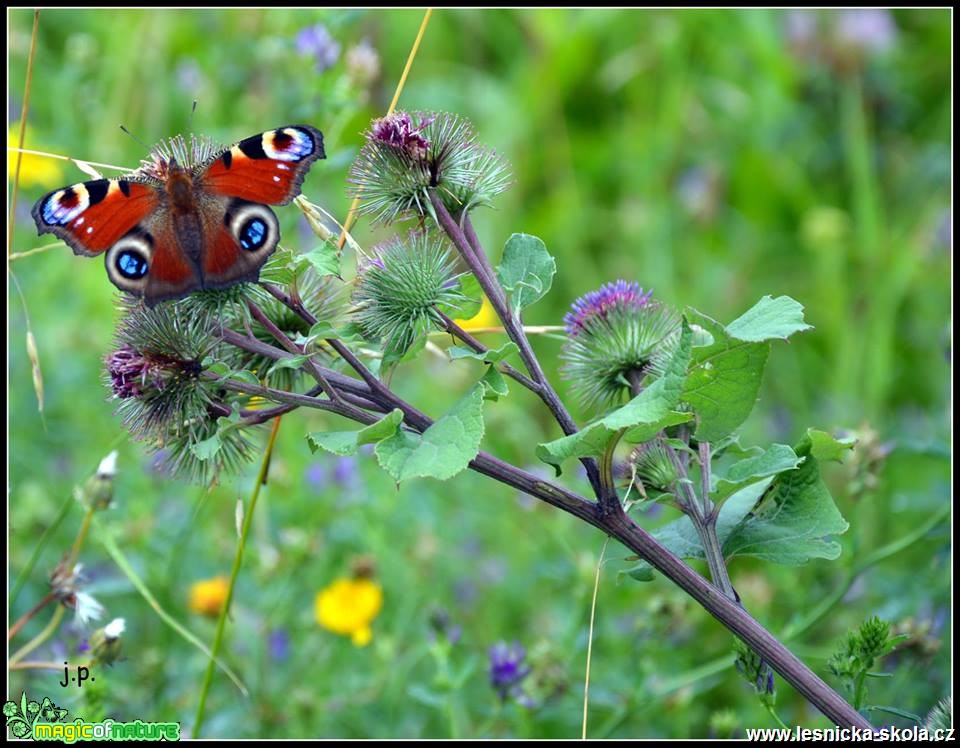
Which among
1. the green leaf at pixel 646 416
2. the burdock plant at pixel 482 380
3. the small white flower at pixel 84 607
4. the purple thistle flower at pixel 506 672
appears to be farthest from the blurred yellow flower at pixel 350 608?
the green leaf at pixel 646 416

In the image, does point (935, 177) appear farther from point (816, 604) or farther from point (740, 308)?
point (816, 604)

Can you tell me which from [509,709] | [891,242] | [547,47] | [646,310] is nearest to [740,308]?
[891,242]

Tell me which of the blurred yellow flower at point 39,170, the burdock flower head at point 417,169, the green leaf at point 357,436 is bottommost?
the green leaf at point 357,436

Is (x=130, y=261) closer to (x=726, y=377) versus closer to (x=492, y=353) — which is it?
(x=492, y=353)

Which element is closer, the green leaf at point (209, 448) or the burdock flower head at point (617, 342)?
the green leaf at point (209, 448)

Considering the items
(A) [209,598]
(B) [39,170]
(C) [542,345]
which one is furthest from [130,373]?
(C) [542,345]

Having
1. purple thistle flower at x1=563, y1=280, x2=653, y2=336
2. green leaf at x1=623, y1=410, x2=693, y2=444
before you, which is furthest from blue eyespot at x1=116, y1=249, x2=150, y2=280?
green leaf at x1=623, y1=410, x2=693, y2=444

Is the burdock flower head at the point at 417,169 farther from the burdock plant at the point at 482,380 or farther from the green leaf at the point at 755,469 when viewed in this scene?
the green leaf at the point at 755,469
